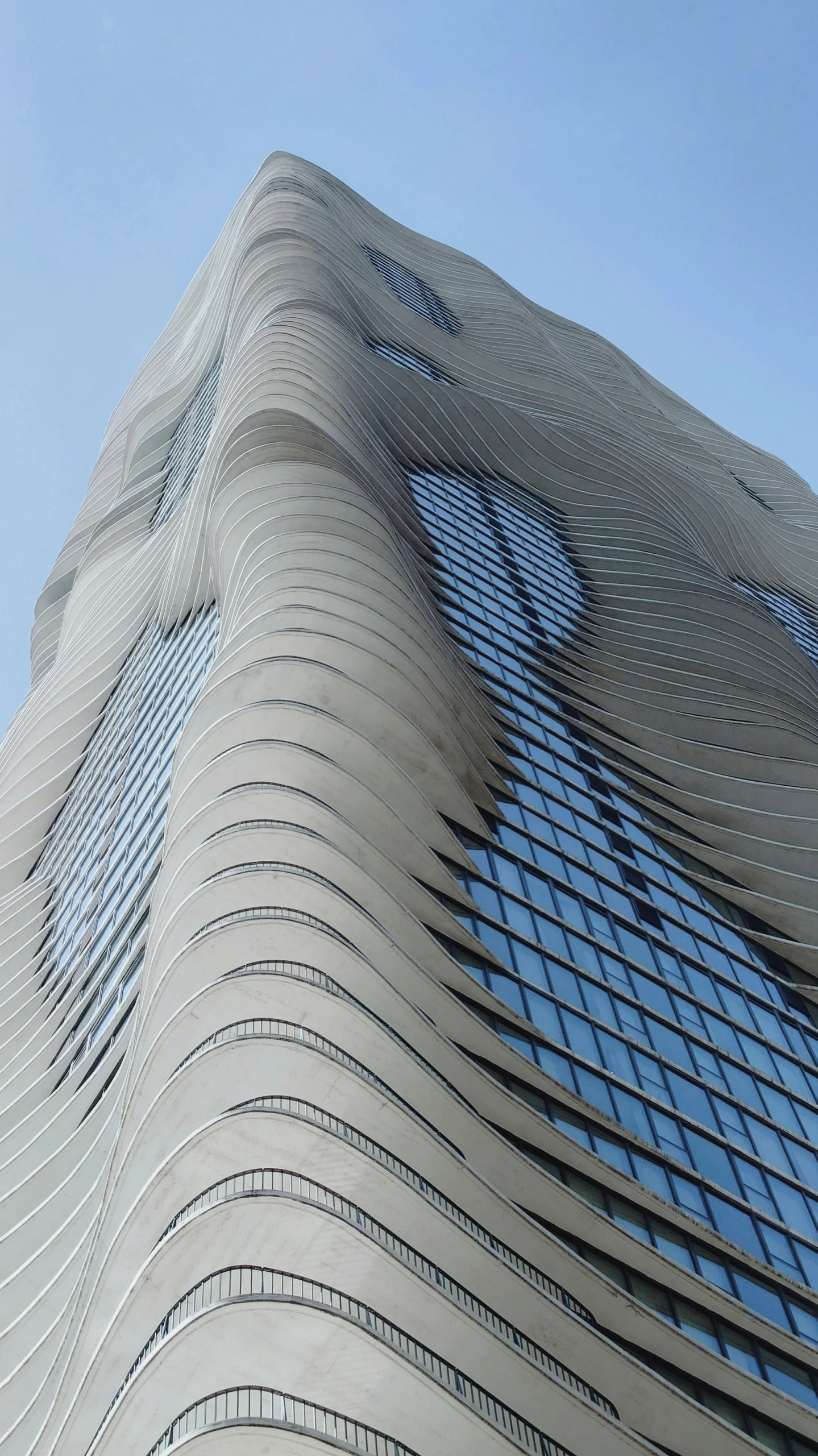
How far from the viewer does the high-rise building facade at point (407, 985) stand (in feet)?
51.5

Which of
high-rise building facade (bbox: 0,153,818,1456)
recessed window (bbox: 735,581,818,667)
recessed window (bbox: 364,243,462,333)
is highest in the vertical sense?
recessed window (bbox: 364,243,462,333)

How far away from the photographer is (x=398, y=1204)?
1636cm

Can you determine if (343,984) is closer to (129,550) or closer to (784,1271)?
(784,1271)

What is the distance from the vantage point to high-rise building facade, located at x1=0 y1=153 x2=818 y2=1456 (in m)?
15.7

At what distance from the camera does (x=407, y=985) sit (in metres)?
20.1

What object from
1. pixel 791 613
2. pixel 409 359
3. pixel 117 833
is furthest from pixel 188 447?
pixel 117 833

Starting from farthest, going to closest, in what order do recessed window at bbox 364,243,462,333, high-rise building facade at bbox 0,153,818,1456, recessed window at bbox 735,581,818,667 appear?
recessed window at bbox 364,243,462,333, recessed window at bbox 735,581,818,667, high-rise building facade at bbox 0,153,818,1456

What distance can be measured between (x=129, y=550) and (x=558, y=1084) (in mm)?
45391

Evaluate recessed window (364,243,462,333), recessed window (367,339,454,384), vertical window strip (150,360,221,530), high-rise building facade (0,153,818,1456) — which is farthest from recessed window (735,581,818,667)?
vertical window strip (150,360,221,530)

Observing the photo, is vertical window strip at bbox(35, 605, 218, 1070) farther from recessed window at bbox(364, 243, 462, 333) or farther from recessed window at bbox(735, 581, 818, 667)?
recessed window at bbox(364, 243, 462, 333)

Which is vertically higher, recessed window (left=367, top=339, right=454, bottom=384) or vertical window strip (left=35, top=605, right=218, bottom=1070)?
recessed window (left=367, top=339, right=454, bottom=384)

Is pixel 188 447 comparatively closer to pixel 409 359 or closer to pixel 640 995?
pixel 409 359

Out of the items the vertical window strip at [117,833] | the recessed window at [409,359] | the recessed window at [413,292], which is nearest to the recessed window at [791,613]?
the recessed window at [409,359]

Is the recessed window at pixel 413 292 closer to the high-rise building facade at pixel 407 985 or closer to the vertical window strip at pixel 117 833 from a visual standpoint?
the high-rise building facade at pixel 407 985
